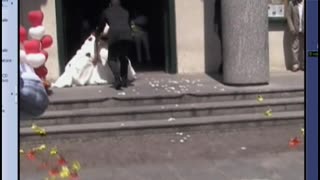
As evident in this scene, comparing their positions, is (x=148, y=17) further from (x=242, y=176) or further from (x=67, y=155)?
(x=242, y=176)

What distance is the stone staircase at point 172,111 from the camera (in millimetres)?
8773

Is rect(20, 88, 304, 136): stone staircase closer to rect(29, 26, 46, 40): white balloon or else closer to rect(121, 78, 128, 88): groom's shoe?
rect(121, 78, 128, 88): groom's shoe

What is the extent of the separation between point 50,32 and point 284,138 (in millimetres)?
4611

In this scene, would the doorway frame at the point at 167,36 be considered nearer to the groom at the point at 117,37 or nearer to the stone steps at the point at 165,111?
the groom at the point at 117,37

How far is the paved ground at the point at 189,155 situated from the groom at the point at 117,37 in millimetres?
1632

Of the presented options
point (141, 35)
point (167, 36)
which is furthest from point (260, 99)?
point (141, 35)

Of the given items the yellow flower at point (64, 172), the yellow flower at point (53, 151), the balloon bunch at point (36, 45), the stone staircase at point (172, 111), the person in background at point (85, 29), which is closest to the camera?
the yellow flower at point (64, 172)

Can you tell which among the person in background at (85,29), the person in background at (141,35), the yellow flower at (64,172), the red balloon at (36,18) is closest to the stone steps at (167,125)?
the yellow flower at (64,172)

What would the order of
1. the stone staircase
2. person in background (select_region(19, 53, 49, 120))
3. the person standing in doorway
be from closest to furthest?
person in background (select_region(19, 53, 49, 120)), the stone staircase, the person standing in doorway

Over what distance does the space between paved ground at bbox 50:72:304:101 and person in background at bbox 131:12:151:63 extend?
1382 millimetres

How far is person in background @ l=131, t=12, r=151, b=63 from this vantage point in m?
12.6

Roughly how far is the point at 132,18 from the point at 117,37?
2.92 metres

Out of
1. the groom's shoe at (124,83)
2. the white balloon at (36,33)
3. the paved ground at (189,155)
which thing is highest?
the white balloon at (36,33)

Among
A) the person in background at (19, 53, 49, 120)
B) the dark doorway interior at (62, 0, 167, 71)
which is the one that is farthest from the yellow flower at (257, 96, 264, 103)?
the person in background at (19, 53, 49, 120)
